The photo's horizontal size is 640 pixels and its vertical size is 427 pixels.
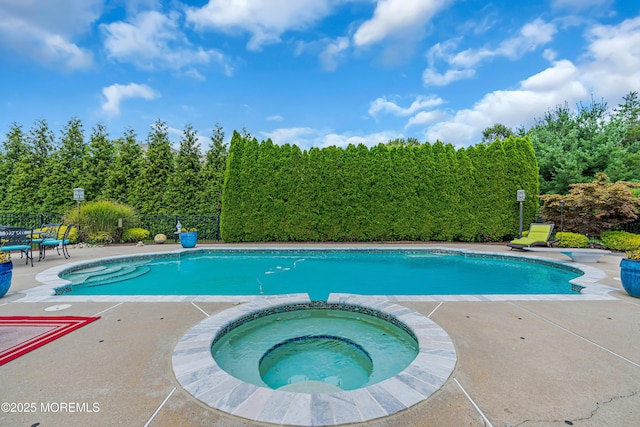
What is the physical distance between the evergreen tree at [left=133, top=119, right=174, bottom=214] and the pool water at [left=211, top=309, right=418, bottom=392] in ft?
40.8

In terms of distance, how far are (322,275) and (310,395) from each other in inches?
214

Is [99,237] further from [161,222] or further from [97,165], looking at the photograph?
[97,165]

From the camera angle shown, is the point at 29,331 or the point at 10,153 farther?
the point at 10,153

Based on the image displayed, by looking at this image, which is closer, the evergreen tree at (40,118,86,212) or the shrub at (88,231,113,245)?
the shrub at (88,231,113,245)

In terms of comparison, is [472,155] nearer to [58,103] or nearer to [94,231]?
[94,231]

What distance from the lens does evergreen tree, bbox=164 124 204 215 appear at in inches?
553

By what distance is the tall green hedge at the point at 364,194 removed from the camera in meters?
12.9

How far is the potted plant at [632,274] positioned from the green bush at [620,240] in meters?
6.83

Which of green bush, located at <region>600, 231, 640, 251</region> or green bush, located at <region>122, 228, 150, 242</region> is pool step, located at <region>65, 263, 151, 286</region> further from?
green bush, located at <region>600, 231, 640, 251</region>

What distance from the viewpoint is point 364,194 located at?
1308 centimetres

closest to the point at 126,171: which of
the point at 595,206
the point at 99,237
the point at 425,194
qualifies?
the point at 99,237

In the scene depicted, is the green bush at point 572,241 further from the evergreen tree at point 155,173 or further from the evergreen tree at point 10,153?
the evergreen tree at point 10,153

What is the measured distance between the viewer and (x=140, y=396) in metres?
2.08

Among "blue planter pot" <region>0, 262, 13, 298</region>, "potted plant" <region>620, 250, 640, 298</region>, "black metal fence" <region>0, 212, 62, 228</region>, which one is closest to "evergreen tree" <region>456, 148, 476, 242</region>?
"potted plant" <region>620, 250, 640, 298</region>
